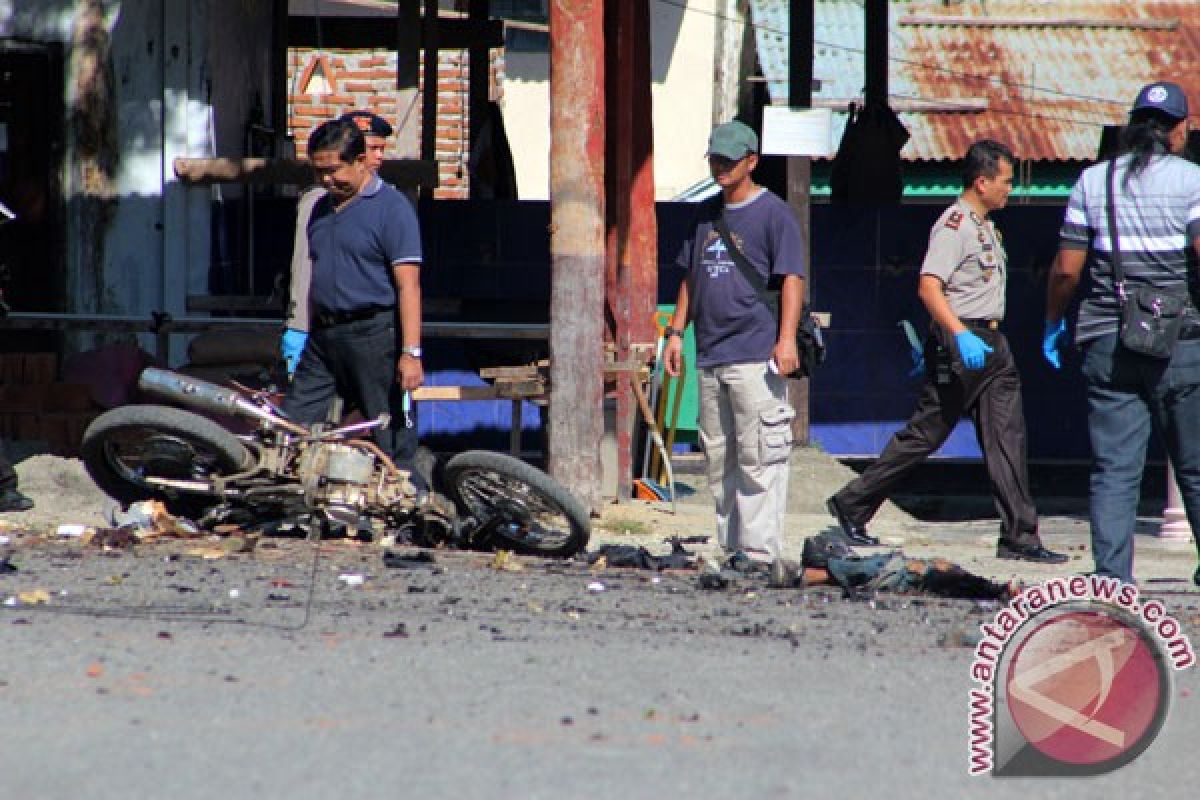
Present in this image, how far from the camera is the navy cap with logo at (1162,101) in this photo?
7136 millimetres

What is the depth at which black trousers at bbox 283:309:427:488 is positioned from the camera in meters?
8.17

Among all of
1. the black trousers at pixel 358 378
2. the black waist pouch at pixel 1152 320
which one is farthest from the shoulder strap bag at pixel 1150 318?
the black trousers at pixel 358 378

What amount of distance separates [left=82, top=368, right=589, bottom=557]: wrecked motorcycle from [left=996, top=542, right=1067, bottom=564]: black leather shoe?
208cm

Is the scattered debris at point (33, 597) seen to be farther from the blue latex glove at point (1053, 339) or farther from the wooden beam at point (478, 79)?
the wooden beam at point (478, 79)

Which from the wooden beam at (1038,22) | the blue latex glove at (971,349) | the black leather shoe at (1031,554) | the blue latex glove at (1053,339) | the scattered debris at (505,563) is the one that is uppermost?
the wooden beam at (1038,22)

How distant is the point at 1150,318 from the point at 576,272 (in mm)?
3336

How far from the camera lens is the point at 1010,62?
23.7 metres

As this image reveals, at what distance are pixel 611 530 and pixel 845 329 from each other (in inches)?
162

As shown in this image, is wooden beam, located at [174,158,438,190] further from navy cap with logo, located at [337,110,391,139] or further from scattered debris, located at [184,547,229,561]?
scattered debris, located at [184,547,229,561]

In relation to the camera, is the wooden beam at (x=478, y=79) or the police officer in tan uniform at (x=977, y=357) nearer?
the police officer in tan uniform at (x=977, y=357)

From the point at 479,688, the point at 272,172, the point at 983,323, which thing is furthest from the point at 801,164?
the point at 479,688

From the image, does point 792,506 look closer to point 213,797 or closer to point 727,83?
point 213,797

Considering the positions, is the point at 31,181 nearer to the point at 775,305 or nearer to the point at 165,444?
the point at 165,444

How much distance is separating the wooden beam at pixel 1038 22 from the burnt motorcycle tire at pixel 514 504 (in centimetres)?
1707
